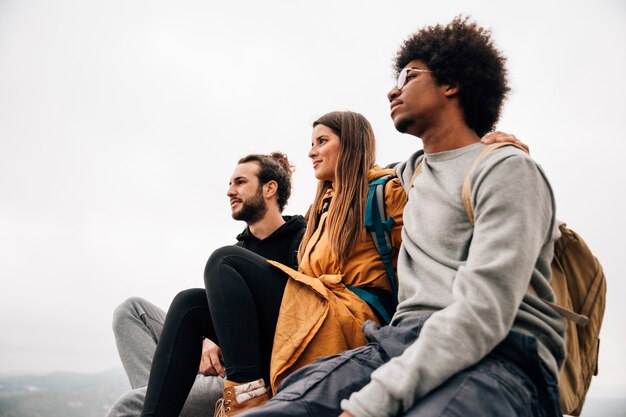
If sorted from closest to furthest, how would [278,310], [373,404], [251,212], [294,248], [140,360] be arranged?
[373,404], [278,310], [140,360], [294,248], [251,212]

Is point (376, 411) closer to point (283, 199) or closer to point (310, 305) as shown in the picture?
point (310, 305)

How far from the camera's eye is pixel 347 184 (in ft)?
10.0

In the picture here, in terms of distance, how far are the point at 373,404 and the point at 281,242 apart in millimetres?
2902

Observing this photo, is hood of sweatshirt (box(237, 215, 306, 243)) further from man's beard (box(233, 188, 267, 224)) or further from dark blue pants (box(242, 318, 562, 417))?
dark blue pants (box(242, 318, 562, 417))

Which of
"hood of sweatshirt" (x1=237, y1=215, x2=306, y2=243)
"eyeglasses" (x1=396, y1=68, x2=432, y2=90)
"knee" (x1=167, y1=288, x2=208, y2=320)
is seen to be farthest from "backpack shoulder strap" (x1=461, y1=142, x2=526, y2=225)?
"hood of sweatshirt" (x1=237, y1=215, x2=306, y2=243)

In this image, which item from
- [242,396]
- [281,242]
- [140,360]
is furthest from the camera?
[281,242]

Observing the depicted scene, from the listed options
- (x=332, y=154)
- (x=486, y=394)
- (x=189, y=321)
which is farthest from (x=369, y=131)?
(x=486, y=394)

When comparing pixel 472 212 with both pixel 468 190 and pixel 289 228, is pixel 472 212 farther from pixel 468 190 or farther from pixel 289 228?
pixel 289 228

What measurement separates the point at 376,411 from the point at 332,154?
219 centimetres

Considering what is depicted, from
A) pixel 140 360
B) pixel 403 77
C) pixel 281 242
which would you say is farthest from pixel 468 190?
pixel 140 360

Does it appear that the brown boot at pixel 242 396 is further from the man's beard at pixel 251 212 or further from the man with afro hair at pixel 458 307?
the man's beard at pixel 251 212

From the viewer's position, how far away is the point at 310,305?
2441 millimetres

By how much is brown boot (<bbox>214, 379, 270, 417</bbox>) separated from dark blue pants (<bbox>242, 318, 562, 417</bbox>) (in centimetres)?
39

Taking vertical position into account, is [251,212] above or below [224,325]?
above
